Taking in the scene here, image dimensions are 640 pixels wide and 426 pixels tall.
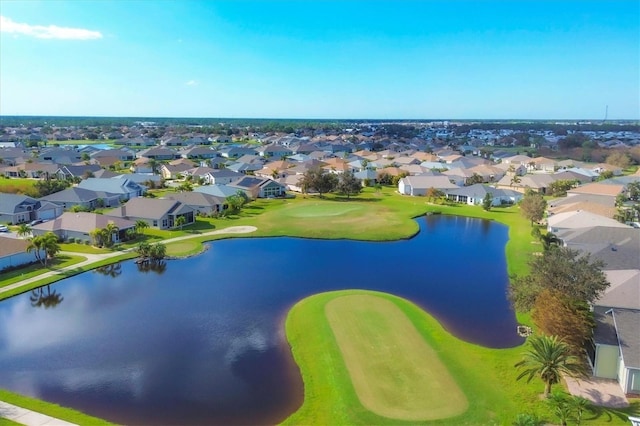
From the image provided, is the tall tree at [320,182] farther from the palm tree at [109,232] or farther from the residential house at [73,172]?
the residential house at [73,172]

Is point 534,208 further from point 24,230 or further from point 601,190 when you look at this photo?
point 24,230

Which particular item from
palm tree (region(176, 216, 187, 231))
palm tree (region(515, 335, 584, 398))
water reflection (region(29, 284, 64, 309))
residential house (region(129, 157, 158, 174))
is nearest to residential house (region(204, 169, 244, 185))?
residential house (region(129, 157, 158, 174))

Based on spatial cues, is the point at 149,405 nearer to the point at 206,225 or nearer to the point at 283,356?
the point at 283,356

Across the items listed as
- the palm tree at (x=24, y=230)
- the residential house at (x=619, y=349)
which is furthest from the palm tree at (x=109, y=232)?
the residential house at (x=619, y=349)

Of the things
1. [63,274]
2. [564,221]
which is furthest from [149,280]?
[564,221]

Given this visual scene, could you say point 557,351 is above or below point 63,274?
above

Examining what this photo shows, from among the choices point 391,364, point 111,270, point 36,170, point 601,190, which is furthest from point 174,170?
point 391,364
